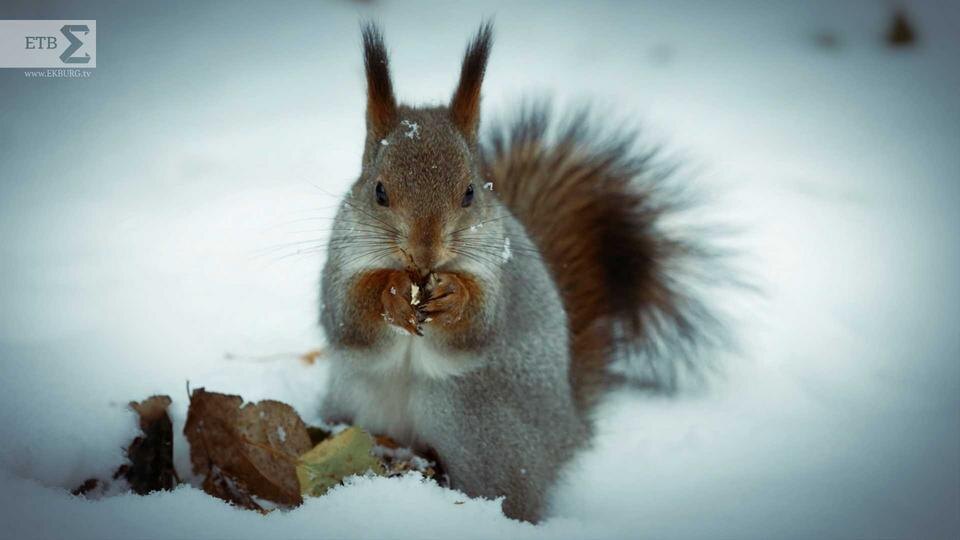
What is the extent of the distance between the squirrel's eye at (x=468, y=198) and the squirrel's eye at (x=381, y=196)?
4.6 inches

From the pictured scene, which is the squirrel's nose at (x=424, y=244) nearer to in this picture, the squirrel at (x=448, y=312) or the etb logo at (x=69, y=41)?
the squirrel at (x=448, y=312)

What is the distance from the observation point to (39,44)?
6.31 ft

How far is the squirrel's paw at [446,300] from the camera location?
1232 millimetres

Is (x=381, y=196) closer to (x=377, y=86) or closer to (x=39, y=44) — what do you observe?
(x=377, y=86)

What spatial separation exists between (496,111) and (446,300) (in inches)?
Answer: 35.1

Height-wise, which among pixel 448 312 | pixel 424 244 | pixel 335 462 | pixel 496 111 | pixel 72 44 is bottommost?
pixel 335 462

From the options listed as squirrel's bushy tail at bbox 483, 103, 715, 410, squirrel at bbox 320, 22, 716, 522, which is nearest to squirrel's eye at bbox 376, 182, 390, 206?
squirrel at bbox 320, 22, 716, 522

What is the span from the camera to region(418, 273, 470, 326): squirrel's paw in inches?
48.5

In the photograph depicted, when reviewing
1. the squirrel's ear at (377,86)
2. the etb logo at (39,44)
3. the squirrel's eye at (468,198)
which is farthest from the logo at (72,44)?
the squirrel's eye at (468,198)

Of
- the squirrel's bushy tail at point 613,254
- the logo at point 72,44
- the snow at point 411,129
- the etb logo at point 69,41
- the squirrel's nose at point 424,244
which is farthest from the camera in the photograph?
the logo at point 72,44

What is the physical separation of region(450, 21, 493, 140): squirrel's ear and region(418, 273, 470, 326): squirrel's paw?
272 mm

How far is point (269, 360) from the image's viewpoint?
65.3 inches

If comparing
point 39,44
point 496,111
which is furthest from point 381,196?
point 39,44

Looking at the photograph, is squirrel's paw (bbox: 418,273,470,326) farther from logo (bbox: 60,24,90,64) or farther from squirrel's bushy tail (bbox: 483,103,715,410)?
logo (bbox: 60,24,90,64)
